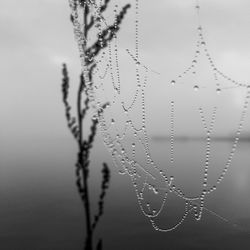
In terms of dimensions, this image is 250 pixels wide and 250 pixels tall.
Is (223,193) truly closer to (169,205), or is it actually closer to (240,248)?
(169,205)

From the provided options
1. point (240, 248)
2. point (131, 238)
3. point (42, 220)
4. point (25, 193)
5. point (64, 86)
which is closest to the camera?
point (64, 86)

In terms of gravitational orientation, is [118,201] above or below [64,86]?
below

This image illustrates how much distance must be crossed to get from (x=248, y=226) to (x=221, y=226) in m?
28.2

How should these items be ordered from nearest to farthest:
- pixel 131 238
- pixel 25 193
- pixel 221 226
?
pixel 131 238
pixel 221 226
pixel 25 193

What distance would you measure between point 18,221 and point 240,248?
64.3m

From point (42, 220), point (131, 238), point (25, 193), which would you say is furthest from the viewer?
point (25, 193)

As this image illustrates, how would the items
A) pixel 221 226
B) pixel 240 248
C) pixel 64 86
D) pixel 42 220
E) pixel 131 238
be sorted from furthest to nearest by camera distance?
1. pixel 42 220
2. pixel 221 226
3. pixel 131 238
4. pixel 240 248
5. pixel 64 86

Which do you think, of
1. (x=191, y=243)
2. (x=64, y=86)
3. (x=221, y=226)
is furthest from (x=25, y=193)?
(x=64, y=86)

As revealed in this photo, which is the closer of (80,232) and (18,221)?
(80,232)

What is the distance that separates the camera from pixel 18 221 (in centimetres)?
14500

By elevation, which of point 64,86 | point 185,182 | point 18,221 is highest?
point 64,86

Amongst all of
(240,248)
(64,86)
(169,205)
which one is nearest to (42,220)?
(169,205)

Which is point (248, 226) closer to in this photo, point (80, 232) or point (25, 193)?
point (80, 232)

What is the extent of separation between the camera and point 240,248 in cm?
10656
